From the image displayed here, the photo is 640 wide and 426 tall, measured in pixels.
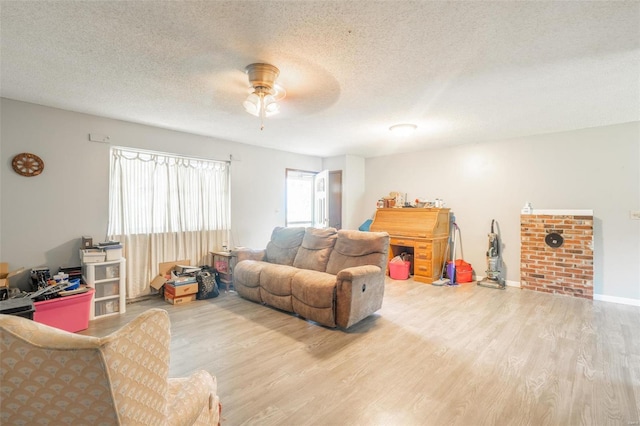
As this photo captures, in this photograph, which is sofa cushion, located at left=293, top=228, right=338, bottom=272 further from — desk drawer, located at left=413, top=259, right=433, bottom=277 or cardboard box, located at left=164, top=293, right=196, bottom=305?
desk drawer, located at left=413, top=259, right=433, bottom=277

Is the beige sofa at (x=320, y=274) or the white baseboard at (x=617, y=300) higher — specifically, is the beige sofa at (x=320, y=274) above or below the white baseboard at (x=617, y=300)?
above

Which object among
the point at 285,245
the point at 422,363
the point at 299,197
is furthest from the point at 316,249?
the point at 299,197

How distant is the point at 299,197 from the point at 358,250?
3.06 metres

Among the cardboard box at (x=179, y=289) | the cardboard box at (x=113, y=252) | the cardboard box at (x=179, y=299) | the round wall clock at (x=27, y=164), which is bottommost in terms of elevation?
the cardboard box at (x=179, y=299)

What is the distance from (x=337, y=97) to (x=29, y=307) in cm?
315

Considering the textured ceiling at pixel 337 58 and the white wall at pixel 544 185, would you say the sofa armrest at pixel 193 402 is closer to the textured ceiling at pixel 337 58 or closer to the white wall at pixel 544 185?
the textured ceiling at pixel 337 58

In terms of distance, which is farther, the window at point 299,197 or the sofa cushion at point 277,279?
the window at point 299,197

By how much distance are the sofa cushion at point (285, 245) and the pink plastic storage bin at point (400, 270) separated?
2027 mm

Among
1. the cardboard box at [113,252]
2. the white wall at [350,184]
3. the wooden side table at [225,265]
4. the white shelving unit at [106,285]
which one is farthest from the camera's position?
the white wall at [350,184]

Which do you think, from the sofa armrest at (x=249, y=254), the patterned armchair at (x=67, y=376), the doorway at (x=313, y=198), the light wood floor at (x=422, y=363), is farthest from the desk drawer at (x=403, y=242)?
the patterned armchair at (x=67, y=376)

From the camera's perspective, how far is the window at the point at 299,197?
598 cm

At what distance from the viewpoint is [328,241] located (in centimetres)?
375

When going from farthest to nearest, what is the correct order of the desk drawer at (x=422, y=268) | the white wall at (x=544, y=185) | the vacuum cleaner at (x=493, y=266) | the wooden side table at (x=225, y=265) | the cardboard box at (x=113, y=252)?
1. the desk drawer at (x=422, y=268)
2. the vacuum cleaner at (x=493, y=266)
3. the wooden side table at (x=225, y=265)
4. the white wall at (x=544, y=185)
5. the cardboard box at (x=113, y=252)

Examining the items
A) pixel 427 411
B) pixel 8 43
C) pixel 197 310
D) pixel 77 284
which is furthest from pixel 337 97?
pixel 77 284
